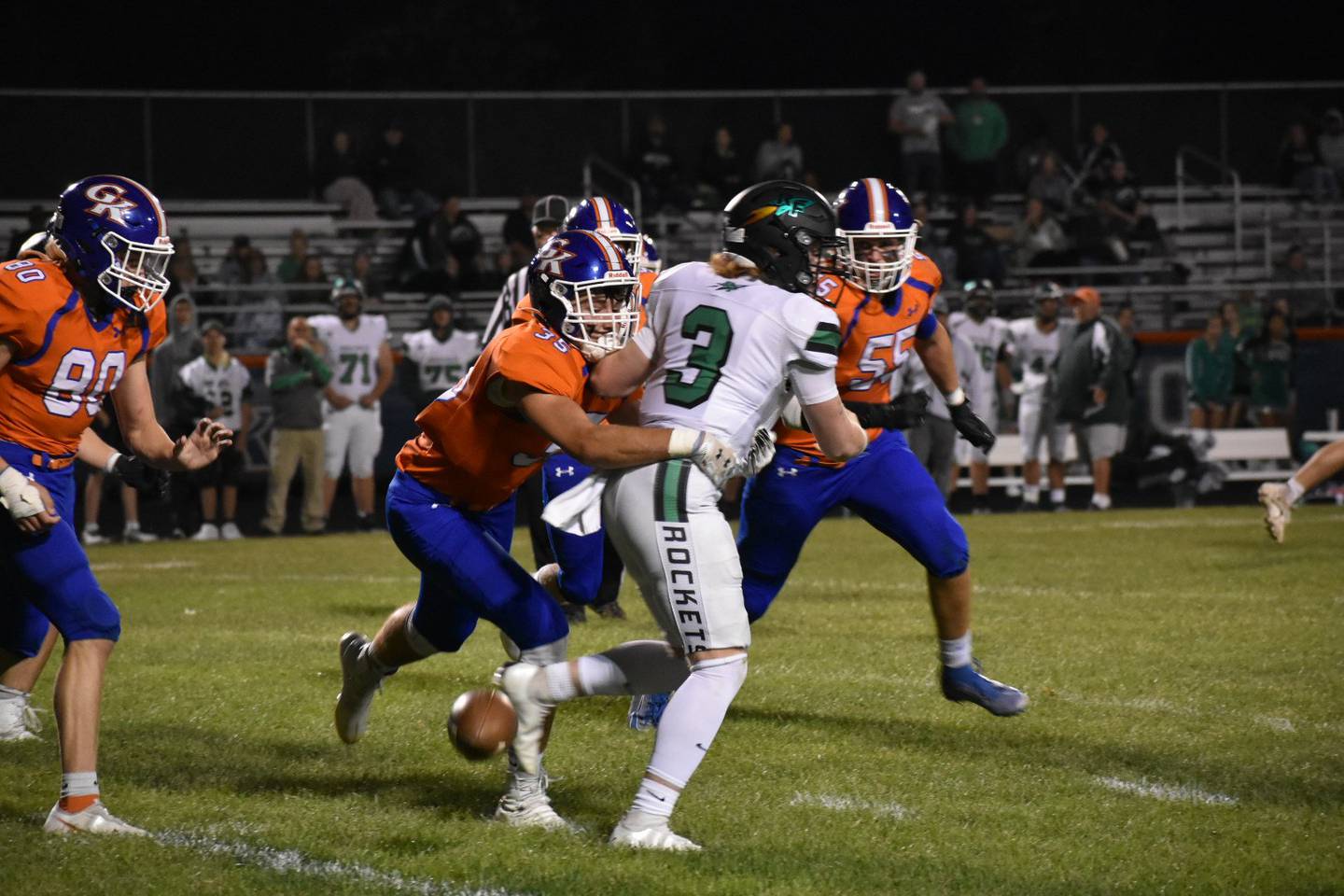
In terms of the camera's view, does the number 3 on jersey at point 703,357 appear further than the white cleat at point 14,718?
No

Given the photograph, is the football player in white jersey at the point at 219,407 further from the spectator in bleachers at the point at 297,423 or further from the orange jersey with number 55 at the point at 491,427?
the orange jersey with number 55 at the point at 491,427

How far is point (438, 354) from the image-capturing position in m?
14.0

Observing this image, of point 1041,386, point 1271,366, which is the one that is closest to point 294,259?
point 1041,386

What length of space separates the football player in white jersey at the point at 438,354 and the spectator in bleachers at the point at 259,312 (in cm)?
227

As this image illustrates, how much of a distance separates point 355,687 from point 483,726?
994mm

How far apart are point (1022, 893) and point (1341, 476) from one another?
41.0ft

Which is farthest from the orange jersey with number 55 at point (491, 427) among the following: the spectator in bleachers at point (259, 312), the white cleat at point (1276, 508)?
the spectator in bleachers at point (259, 312)

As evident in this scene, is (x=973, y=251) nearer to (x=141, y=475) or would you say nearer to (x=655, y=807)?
(x=141, y=475)

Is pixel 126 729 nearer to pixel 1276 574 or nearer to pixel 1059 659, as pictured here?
pixel 1059 659

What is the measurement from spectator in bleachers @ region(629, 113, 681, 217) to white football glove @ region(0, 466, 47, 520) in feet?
45.9

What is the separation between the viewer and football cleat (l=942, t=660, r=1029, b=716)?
5.74m

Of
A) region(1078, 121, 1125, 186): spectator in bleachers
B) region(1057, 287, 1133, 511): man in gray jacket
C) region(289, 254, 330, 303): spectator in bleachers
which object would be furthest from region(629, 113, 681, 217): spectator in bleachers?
region(1057, 287, 1133, 511): man in gray jacket

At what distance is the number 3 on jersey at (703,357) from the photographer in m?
4.35

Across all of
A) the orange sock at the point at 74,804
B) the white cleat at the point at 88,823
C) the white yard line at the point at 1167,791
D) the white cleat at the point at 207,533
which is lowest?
the white cleat at the point at 207,533
